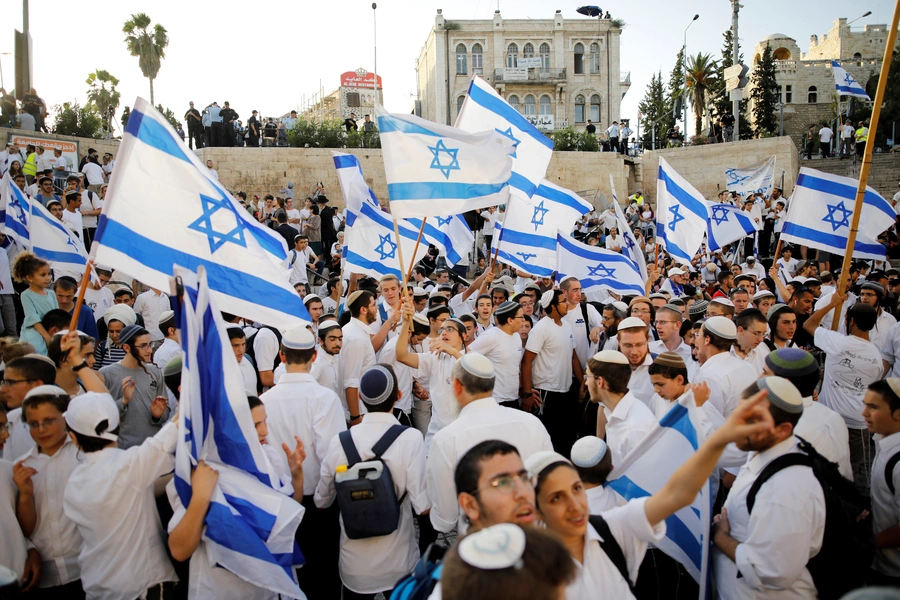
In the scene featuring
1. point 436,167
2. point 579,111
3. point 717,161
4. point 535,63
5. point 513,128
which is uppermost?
point 535,63

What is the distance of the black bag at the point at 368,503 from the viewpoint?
338 centimetres

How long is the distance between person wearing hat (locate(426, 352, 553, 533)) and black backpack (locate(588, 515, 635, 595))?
2.87ft

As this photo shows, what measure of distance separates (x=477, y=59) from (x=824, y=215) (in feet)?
153

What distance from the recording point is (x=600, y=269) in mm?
8078

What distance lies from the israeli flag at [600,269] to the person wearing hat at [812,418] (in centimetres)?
431

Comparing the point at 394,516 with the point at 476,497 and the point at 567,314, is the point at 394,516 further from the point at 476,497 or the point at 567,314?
the point at 567,314

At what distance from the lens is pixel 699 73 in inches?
1676

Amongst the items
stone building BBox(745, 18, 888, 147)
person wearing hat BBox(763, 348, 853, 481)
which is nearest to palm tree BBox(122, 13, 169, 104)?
person wearing hat BBox(763, 348, 853, 481)

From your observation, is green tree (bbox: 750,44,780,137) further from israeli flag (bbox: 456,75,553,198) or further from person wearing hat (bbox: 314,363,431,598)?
person wearing hat (bbox: 314,363,431,598)

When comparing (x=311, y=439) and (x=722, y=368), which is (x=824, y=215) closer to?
(x=722, y=368)

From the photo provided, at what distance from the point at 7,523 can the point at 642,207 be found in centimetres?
2313

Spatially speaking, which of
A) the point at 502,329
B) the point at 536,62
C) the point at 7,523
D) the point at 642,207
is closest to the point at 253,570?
the point at 7,523

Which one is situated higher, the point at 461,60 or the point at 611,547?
the point at 461,60

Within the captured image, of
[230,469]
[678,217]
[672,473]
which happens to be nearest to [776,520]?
[672,473]
